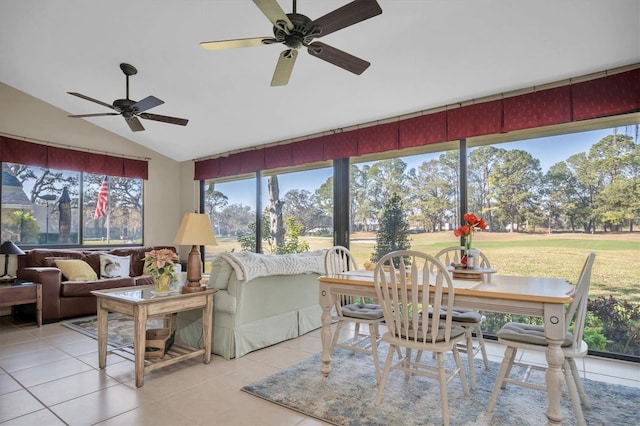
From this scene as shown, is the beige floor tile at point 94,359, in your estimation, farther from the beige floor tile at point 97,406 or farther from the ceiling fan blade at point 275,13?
the ceiling fan blade at point 275,13

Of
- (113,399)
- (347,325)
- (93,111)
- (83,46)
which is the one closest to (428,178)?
(347,325)

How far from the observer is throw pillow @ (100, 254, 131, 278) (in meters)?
5.30

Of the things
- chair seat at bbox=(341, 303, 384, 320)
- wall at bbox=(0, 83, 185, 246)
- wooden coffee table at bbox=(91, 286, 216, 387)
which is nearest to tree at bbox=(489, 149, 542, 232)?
chair seat at bbox=(341, 303, 384, 320)

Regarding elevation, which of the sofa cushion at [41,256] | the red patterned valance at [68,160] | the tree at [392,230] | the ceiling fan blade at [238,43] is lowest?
the sofa cushion at [41,256]

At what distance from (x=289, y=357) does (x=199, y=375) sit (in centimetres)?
75

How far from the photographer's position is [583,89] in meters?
3.25

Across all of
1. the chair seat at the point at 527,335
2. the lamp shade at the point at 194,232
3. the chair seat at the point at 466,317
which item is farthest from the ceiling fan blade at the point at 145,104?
the chair seat at the point at 527,335

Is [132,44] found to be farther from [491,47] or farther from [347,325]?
[347,325]

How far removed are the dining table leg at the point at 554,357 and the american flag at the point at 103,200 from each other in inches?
254

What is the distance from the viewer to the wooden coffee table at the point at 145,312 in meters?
2.55

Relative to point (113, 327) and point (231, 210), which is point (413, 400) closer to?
point (113, 327)

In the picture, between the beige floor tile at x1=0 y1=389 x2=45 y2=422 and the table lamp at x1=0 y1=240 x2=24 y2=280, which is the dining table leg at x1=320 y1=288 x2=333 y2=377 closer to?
the beige floor tile at x1=0 y1=389 x2=45 y2=422

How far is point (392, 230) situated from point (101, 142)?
4.97 m

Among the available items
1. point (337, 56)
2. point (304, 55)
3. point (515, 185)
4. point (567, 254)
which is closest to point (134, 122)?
point (304, 55)
